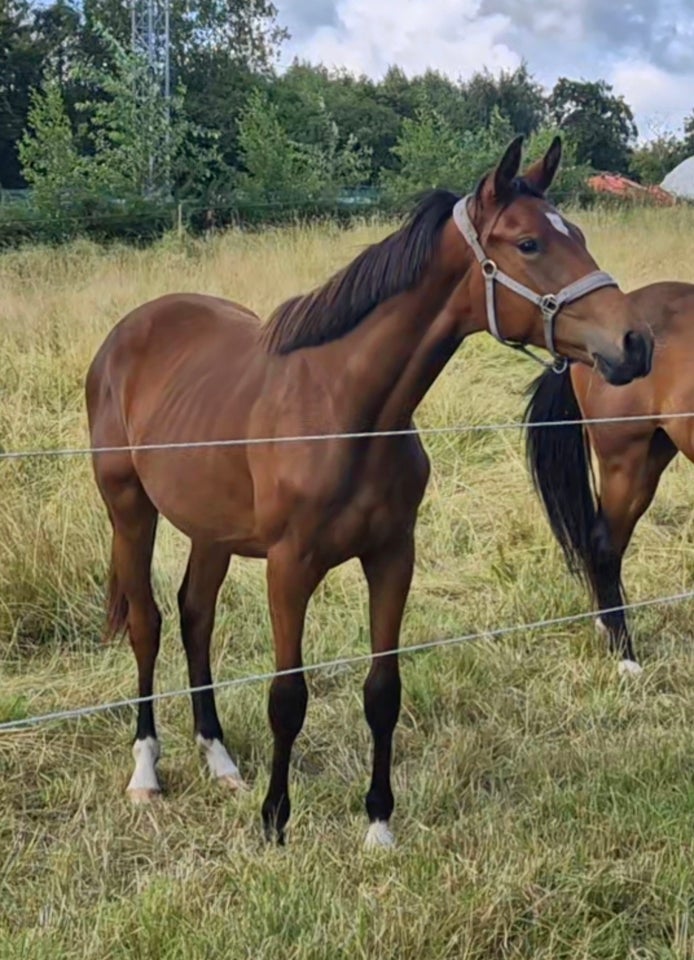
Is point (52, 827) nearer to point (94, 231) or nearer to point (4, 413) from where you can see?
point (4, 413)

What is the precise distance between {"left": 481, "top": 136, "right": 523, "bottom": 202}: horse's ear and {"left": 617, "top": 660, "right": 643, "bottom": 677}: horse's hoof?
216 cm

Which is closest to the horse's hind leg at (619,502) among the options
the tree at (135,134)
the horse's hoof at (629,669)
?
the horse's hoof at (629,669)

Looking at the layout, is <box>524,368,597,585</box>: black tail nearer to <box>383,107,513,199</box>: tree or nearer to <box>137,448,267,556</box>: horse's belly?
<box>137,448,267,556</box>: horse's belly

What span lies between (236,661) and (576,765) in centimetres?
142

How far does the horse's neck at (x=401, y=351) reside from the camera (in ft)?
7.73

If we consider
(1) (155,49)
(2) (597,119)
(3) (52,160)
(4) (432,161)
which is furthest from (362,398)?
(2) (597,119)

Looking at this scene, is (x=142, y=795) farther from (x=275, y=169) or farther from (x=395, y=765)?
(x=275, y=169)

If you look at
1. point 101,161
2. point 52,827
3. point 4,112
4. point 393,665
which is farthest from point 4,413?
point 4,112

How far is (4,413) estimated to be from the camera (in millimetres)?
6000

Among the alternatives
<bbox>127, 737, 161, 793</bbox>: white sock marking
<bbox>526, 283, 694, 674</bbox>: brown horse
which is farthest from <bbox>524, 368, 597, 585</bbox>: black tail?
<bbox>127, 737, 161, 793</bbox>: white sock marking

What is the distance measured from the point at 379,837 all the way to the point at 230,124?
3169cm

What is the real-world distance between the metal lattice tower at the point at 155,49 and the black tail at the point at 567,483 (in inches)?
406

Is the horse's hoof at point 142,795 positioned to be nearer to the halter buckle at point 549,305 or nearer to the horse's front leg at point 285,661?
the horse's front leg at point 285,661

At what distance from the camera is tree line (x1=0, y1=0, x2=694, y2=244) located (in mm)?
12984
